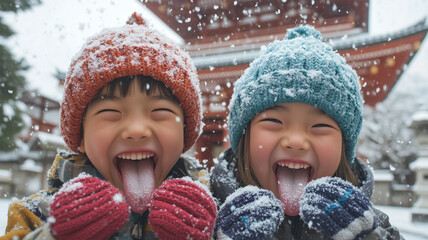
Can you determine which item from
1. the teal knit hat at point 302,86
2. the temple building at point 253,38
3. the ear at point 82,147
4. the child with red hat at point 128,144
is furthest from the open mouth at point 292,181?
the temple building at point 253,38

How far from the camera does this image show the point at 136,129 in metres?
1.11

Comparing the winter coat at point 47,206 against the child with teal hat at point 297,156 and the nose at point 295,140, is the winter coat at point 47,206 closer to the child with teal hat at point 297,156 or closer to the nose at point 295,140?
the child with teal hat at point 297,156

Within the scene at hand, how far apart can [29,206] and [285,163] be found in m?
0.95

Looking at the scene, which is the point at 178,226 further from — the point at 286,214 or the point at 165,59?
the point at 165,59

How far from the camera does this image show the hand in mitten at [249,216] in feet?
3.43

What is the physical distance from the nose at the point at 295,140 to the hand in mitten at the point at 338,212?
0.54 feet

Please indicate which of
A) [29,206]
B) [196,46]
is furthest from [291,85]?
[196,46]

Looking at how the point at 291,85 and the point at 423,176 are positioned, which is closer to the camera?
the point at 291,85

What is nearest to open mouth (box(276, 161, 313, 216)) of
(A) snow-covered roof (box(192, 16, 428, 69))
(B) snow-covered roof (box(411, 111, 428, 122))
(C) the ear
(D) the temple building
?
(C) the ear

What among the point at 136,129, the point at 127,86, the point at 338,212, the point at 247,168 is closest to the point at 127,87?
the point at 127,86

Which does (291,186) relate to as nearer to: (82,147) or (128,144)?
(128,144)

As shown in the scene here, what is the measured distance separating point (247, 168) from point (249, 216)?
0.29 meters

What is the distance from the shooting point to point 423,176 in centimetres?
738

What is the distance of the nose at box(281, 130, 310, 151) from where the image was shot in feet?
3.86
